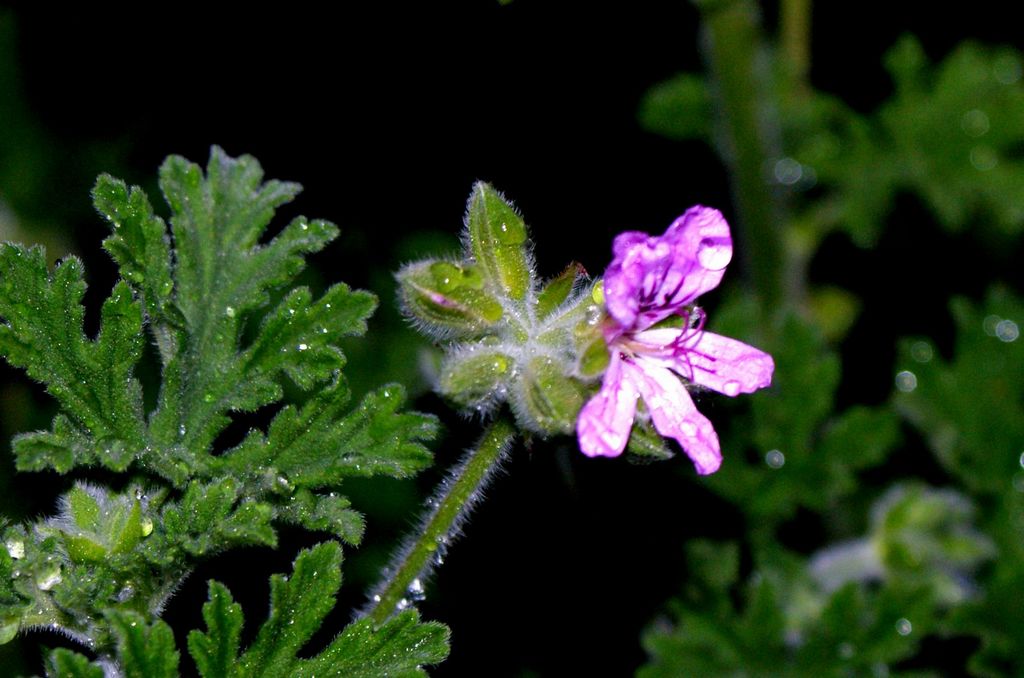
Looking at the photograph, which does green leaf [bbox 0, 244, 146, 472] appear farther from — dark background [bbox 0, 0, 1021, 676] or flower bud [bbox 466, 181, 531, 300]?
dark background [bbox 0, 0, 1021, 676]

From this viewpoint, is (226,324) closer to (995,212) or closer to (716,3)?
(716,3)

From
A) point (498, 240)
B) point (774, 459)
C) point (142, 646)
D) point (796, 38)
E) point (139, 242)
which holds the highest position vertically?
point (796, 38)

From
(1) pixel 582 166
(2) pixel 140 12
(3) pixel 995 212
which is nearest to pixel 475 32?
(1) pixel 582 166

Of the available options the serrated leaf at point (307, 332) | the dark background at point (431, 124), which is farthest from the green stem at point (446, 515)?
the dark background at point (431, 124)

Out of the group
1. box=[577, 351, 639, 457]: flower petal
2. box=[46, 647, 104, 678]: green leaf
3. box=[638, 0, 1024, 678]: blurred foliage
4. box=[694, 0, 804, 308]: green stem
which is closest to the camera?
box=[46, 647, 104, 678]: green leaf

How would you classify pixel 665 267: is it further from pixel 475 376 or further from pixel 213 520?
pixel 213 520

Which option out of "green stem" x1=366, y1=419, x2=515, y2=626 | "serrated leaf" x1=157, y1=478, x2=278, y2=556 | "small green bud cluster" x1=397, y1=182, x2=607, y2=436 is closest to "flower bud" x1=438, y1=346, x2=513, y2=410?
"small green bud cluster" x1=397, y1=182, x2=607, y2=436

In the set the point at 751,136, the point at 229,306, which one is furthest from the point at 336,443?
the point at 751,136

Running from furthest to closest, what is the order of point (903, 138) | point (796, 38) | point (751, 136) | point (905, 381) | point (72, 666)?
1. point (796, 38)
2. point (903, 138)
3. point (751, 136)
4. point (905, 381)
5. point (72, 666)
